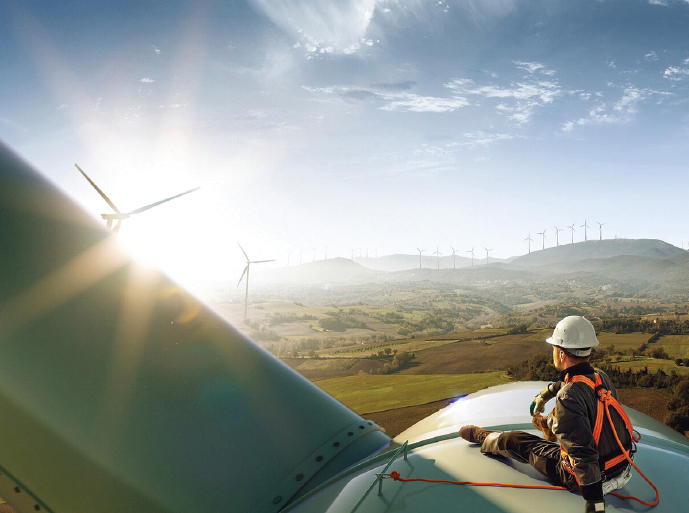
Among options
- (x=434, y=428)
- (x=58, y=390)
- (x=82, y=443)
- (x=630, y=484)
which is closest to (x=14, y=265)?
(x=58, y=390)

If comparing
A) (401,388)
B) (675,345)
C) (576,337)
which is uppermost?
(576,337)

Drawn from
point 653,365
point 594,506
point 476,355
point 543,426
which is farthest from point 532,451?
point 476,355

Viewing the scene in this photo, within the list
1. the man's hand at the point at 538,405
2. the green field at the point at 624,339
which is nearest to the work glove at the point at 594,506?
the man's hand at the point at 538,405

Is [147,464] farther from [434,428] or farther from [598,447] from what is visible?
[598,447]

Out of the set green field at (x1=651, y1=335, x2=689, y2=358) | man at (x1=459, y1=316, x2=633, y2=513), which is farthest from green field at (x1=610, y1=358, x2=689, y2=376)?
man at (x1=459, y1=316, x2=633, y2=513)

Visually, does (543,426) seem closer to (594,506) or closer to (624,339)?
(594,506)

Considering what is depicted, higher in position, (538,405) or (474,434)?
(538,405)

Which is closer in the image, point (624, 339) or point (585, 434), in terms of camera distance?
point (585, 434)
